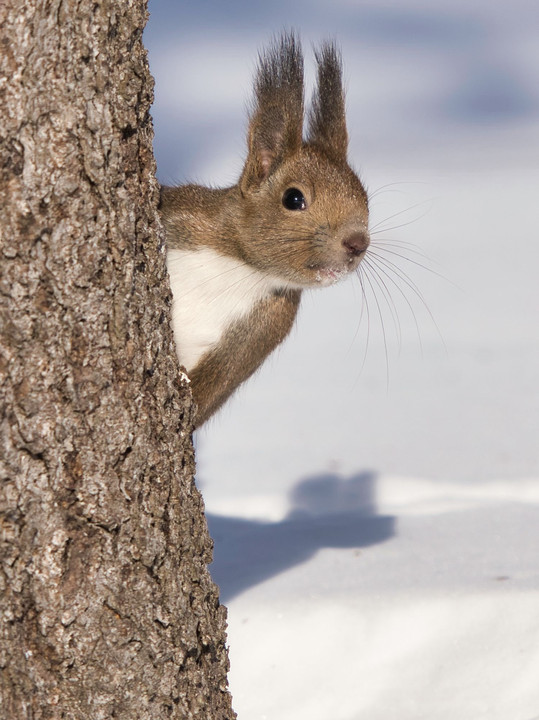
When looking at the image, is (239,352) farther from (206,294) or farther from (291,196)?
(291,196)

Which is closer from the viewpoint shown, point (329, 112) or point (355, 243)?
point (355, 243)

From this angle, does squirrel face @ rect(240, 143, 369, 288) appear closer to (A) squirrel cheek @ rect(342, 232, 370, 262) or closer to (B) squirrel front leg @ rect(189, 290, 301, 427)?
(A) squirrel cheek @ rect(342, 232, 370, 262)

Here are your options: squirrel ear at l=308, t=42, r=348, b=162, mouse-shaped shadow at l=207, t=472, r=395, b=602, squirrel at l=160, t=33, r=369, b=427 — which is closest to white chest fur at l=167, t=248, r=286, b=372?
squirrel at l=160, t=33, r=369, b=427

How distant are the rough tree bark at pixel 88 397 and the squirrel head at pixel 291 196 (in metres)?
0.74

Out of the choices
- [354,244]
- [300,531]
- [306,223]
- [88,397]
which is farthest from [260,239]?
[300,531]

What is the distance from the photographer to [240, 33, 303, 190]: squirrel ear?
7.81 feet

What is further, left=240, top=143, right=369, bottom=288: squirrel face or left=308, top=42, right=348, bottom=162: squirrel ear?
left=308, top=42, right=348, bottom=162: squirrel ear

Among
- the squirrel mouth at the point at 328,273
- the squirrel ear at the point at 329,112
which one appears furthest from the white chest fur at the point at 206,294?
the squirrel ear at the point at 329,112

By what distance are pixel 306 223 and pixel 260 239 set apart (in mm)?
123

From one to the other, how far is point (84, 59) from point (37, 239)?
269mm

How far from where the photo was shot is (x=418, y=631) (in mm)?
2693

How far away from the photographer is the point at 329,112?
259 cm

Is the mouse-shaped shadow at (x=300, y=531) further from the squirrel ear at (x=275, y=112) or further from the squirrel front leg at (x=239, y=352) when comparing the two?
the squirrel ear at (x=275, y=112)

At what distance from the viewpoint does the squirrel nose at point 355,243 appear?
2318mm
